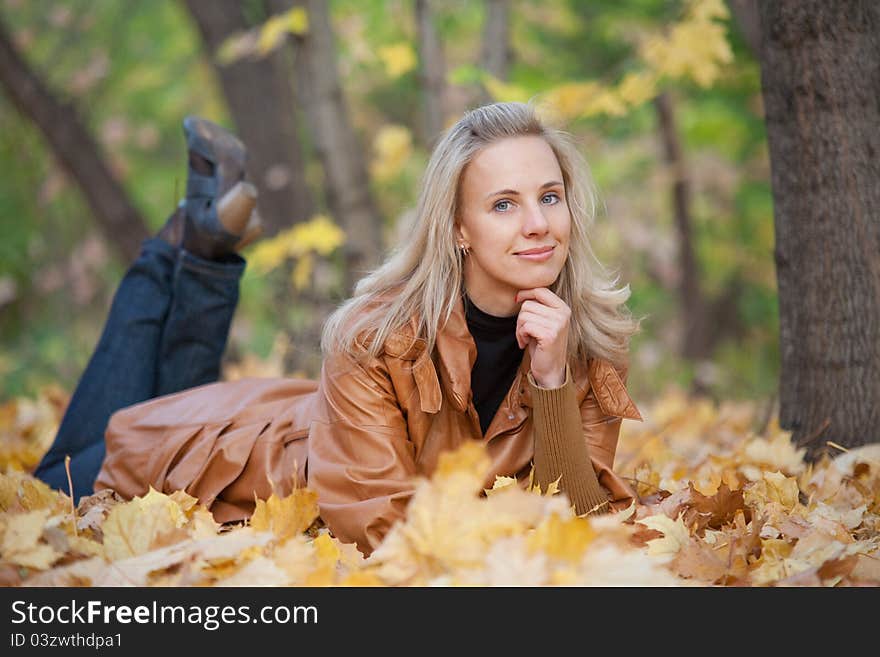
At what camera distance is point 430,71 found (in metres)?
5.46

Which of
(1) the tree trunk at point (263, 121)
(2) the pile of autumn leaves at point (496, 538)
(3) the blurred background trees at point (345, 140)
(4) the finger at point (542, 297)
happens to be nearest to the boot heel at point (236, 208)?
(3) the blurred background trees at point (345, 140)

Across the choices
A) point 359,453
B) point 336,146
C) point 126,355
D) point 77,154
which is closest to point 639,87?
point 336,146

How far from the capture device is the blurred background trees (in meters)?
5.52

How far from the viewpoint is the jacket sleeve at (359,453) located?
2277 mm

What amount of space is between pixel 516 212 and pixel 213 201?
1481mm

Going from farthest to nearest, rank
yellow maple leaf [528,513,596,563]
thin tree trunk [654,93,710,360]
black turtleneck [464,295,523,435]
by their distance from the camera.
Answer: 1. thin tree trunk [654,93,710,360]
2. black turtleneck [464,295,523,435]
3. yellow maple leaf [528,513,596,563]

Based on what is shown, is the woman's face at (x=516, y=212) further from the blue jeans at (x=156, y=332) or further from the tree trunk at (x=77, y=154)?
the tree trunk at (x=77, y=154)

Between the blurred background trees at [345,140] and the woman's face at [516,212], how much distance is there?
1.32 ft

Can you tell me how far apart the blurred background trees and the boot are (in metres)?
0.32

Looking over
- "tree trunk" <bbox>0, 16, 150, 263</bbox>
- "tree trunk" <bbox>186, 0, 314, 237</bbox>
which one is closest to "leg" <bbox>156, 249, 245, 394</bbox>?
"tree trunk" <bbox>186, 0, 314, 237</bbox>

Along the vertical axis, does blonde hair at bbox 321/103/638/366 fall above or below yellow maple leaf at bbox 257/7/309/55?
below

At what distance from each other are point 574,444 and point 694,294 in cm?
711

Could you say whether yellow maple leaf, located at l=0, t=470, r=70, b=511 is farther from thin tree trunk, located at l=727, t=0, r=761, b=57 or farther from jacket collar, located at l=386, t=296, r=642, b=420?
thin tree trunk, located at l=727, t=0, r=761, b=57
